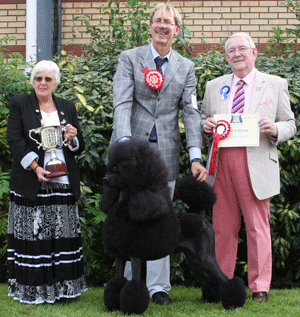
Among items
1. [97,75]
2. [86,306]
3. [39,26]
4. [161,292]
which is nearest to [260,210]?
[161,292]

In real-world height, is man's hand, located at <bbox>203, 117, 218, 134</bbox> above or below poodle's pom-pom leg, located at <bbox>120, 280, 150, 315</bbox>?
above

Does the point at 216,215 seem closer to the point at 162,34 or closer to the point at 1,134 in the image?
the point at 162,34

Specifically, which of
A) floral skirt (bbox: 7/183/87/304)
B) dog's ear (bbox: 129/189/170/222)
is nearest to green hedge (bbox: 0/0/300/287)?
floral skirt (bbox: 7/183/87/304)

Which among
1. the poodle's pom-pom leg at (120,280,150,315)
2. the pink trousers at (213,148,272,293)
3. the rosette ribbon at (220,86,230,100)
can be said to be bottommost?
the poodle's pom-pom leg at (120,280,150,315)

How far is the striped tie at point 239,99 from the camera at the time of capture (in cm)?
352

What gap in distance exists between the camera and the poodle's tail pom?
3131 mm

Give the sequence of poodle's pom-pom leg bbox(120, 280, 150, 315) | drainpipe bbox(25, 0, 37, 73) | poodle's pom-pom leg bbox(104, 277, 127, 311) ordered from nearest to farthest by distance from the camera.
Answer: poodle's pom-pom leg bbox(120, 280, 150, 315)
poodle's pom-pom leg bbox(104, 277, 127, 311)
drainpipe bbox(25, 0, 37, 73)

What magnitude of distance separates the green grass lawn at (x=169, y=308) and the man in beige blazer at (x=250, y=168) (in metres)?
0.22

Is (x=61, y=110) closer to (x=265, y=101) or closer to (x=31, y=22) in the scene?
(x=265, y=101)

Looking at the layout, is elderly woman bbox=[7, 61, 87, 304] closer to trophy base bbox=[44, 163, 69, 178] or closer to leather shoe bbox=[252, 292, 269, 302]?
trophy base bbox=[44, 163, 69, 178]

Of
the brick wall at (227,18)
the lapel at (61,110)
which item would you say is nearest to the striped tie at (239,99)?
the lapel at (61,110)

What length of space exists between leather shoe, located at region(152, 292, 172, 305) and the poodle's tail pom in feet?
2.59

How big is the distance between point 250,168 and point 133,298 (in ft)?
4.57

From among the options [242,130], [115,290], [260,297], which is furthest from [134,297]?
[242,130]
